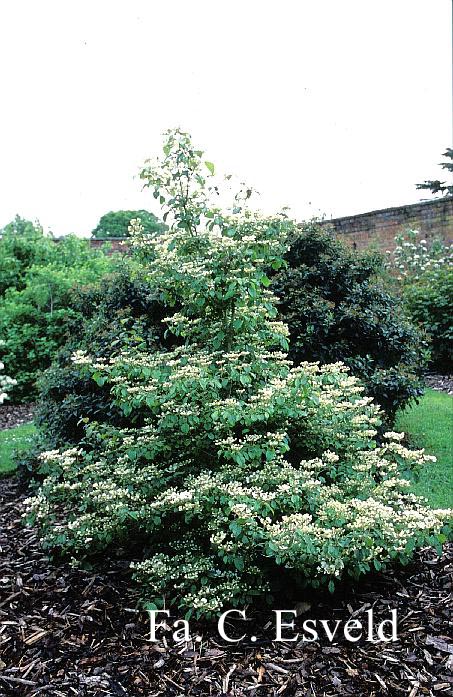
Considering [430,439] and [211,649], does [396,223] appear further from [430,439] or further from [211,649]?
[211,649]

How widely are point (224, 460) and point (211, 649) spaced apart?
0.84m

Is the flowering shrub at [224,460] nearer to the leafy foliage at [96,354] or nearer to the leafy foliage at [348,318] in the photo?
the leafy foliage at [96,354]

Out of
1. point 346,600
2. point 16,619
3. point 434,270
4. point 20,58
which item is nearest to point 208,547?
point 346,600

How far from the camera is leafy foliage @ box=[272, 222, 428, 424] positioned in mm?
4336

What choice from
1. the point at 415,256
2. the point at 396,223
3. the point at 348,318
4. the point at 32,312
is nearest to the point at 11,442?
the point at 32,312

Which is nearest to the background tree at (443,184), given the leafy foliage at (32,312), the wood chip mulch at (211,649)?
the leafy foliage at (32,312)

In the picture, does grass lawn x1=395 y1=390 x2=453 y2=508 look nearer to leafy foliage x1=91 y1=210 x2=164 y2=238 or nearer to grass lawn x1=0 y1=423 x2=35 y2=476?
grass lawn x1=0 y1=423 x2=35 y2=476

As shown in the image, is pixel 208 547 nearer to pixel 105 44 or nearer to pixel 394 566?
pixel 394 566

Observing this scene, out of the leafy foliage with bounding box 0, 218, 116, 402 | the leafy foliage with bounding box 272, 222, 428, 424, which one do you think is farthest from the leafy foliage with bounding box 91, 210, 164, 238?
the leafy foliage with bounding box 272, 222, 428, 424

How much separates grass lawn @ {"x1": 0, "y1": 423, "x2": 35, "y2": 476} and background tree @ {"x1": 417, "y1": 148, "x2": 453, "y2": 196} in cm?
990

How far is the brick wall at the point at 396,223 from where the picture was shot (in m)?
9.52

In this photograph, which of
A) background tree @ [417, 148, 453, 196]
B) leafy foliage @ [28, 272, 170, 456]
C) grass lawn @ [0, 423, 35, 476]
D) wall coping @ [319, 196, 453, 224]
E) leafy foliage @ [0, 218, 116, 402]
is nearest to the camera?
leafy foliage @ [28, 272, 170, 456]

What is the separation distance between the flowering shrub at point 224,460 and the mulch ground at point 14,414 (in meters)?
3.78

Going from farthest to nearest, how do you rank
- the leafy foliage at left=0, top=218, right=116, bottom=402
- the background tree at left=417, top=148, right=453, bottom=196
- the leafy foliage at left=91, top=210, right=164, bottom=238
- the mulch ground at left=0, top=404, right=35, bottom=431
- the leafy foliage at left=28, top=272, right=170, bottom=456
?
the leafy foliage at left=91, top=210, right=164, bottom=238, the background tree at left=417, top=148, right=453, bottom=196, the leafy foliage at left=0, top=218, right=116, bottom=402, the mulch ground at left=0, top=404, right=35, bottom=431, the leafy foliage at left=28, top=272, right=170, bottom=456
